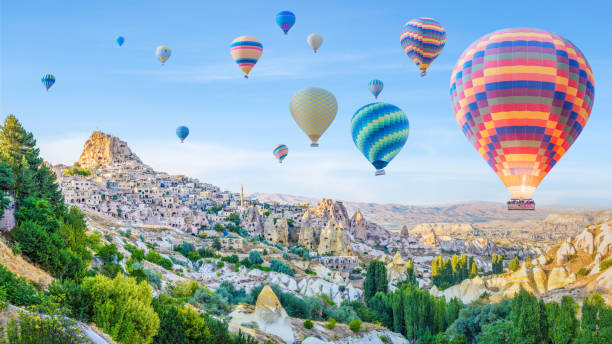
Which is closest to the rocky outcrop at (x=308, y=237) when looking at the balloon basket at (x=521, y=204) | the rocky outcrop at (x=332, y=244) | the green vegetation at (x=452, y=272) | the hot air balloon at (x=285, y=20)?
the rocky outcrop at (x=332, y=244)

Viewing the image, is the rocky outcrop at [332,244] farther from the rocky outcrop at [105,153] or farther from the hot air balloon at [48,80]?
the rocky outcrop at [105,153]

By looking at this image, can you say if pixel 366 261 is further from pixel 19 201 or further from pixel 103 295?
pixel 103 295

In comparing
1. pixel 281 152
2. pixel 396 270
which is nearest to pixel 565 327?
pixel 396 270

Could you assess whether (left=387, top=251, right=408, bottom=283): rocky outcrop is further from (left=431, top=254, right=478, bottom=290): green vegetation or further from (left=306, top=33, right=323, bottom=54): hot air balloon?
(left=306, top=33, right=323, bottom=54): hot air balloon

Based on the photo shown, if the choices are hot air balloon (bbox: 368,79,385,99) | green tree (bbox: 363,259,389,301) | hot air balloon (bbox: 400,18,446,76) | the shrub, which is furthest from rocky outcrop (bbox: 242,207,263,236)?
the shrub

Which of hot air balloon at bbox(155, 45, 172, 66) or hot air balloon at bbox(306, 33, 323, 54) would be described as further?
hot air balloon at bbox(155, 45, 172, 66)
